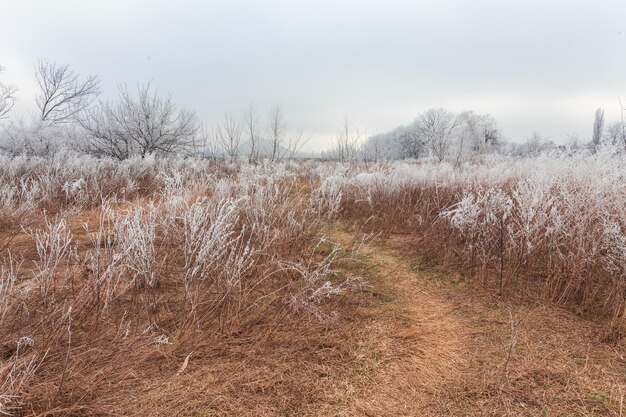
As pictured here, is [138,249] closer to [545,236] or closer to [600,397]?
[600,397]

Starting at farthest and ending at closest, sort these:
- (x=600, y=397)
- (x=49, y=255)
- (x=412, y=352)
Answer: (x=49, y=255) < (x=412, y=352) < (x=600, y=397)

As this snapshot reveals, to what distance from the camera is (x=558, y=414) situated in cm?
183

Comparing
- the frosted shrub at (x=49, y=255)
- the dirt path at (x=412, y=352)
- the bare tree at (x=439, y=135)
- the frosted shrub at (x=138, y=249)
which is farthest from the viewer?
the bare tree at (x=439, y=135)

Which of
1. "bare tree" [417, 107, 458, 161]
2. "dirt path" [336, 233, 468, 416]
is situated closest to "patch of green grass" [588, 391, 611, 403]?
"dirt path" [336, 233, 468, 416]

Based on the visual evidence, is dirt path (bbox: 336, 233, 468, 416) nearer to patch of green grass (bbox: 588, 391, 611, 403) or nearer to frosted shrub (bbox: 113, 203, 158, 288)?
patch of green grass (bbox: 588, 391, 611, 403)

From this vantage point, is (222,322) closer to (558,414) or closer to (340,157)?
(558,414)

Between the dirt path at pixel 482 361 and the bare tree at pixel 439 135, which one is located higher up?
the bare tree at pixel 439 135

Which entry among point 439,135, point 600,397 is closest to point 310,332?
point 600,397

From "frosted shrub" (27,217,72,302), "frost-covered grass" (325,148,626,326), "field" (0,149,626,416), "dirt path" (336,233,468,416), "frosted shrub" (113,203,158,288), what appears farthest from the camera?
"frost-covered grass" (325,148,626,326)

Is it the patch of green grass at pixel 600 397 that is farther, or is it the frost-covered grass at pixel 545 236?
the frost-covered grass at pixel 545 236

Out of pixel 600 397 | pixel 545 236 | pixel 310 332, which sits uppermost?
pixel 545 236

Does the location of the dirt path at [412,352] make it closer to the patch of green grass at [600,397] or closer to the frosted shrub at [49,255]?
the patch of green grass at [600,397]

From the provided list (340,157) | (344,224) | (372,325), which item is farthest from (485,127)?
(372,325)

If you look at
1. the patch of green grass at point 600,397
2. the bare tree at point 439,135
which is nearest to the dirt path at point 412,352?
the patch of green grass at point 600,397
